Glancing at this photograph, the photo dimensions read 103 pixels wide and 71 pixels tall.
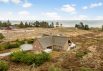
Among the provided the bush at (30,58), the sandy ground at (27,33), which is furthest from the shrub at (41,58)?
the sandy ground at (27,33)

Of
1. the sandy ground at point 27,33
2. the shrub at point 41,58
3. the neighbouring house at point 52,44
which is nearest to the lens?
the shrub at point 41,58

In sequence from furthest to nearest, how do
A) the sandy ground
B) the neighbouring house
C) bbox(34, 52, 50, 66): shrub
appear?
the sandy ground < the neighbouring house < bbox(34, 52, 50, 66): shrub

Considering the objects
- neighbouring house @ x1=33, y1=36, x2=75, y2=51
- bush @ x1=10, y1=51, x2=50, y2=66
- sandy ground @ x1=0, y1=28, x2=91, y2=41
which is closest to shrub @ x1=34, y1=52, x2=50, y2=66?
bush @ x1=10, y1=51, x2=50, y2=66

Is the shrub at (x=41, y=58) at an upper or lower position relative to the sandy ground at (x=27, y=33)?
upper

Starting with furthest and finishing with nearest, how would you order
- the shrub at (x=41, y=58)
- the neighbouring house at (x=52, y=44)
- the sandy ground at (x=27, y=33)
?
1. the sandy ground at (x=27, y=33)
2. the neighbouring house at (x=52, y=44)
3. the shrub at (x=41, y=58)

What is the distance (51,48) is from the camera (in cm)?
5828

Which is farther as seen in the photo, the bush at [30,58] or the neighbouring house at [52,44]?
the neighbouring house at [52,44]

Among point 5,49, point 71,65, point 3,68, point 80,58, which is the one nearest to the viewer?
point 3,68

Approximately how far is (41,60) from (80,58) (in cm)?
922

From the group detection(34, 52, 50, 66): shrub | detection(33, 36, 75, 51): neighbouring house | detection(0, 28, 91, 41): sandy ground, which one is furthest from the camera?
detection(0, 28, 91, 41): sandy ground

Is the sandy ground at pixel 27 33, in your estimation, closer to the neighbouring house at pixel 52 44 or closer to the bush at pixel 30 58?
the neighbouring house at pixel 52 44

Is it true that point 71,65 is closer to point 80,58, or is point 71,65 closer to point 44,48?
point 80,58

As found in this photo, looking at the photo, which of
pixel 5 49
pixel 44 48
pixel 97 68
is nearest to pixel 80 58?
pixel 97 68

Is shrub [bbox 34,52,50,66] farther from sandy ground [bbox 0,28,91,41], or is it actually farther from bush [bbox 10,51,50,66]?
sandy ground [bbox 0,28,91,41]
